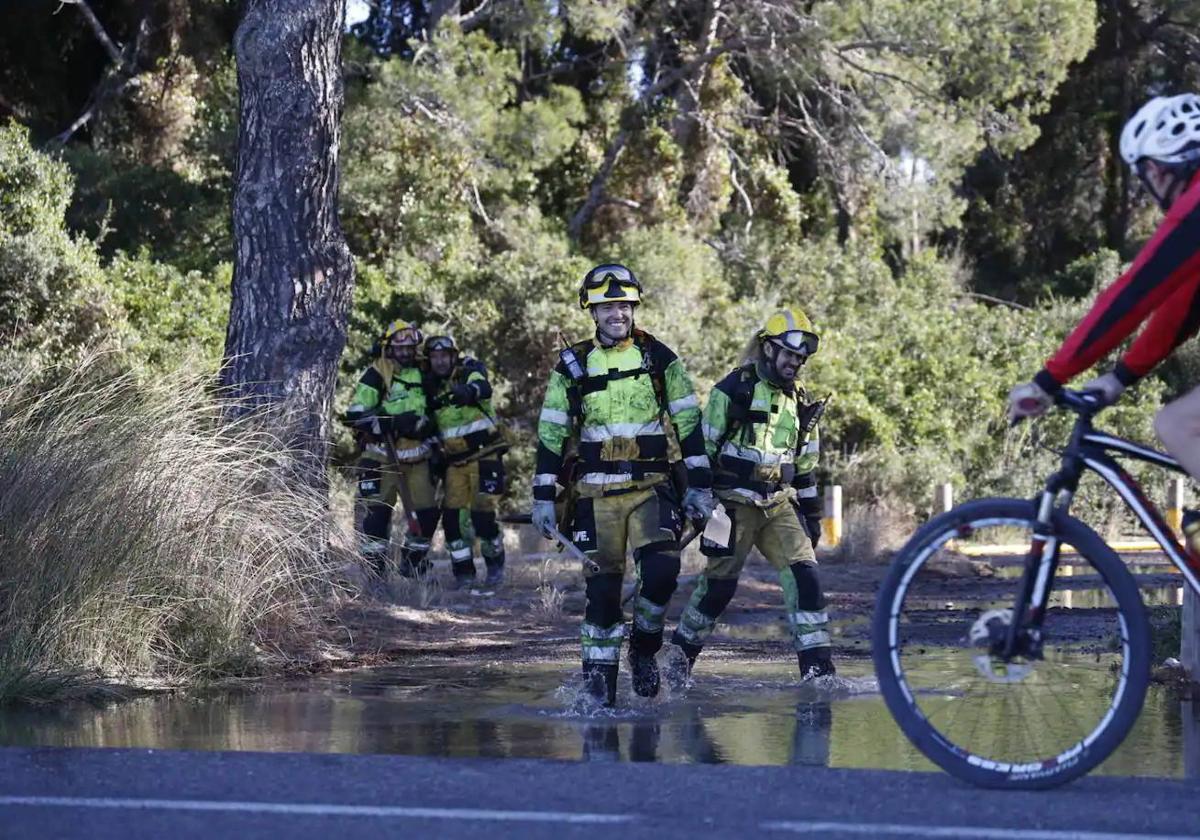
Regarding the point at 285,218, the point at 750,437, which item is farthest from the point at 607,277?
the point at 285,218

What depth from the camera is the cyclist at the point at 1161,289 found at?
531cm

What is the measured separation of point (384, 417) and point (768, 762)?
8284mm

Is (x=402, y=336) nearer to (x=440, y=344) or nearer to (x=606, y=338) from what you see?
(x=440, y=344)

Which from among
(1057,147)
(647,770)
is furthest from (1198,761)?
(1057,147)

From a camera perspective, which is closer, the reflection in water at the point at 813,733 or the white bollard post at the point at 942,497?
the reflection in water at the point at 813,733

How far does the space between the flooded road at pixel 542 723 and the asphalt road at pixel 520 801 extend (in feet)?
2.77

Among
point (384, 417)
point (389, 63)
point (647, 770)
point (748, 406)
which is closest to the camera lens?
point (647, 770)

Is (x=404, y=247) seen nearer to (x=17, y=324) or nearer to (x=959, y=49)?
(x=17, y=324)

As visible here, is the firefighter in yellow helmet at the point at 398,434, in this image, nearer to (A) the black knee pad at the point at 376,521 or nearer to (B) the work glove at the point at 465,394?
(A) the black knee pad at the point at 376,521

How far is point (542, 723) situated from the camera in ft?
26.0

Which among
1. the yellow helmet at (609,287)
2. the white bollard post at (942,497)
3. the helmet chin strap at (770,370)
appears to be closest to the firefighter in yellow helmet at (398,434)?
the helmet chin strap at (770,370)

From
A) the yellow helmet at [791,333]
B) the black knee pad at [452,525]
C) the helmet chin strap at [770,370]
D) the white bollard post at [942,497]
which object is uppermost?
the yellow helmet at [791,333]

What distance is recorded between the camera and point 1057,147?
3434 cm

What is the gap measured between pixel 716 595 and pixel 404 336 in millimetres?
6211
